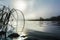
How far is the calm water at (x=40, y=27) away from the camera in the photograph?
152 centimetres

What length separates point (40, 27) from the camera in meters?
1.56

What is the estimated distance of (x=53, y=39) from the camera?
59.6 inches

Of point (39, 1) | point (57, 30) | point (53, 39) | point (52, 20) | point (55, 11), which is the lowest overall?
point (53, 39)

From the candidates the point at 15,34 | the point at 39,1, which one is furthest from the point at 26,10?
the point at 15,34

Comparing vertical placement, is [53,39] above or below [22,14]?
below

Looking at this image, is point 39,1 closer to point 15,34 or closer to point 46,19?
point 46,19

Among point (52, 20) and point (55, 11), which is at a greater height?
point (55, 11)

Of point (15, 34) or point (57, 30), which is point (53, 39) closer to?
point (57, 30)

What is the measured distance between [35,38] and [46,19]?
0.28m

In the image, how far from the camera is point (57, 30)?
1.51 metres

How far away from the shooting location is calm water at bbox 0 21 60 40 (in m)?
1.52

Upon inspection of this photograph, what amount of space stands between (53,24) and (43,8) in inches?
9.3

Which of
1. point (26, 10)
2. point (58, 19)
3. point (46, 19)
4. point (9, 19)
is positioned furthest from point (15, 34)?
point (58, 19)

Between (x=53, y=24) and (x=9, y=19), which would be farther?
(x=9, y=19)
